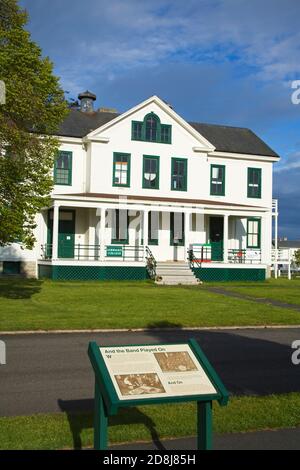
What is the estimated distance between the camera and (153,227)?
30547 millimetres

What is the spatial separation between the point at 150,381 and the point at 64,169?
25.9m

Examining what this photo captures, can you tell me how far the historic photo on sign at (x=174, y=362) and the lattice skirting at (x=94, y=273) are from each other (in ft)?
71.4

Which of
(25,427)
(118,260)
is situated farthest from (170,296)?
(25,427)

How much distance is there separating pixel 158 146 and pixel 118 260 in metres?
7.41

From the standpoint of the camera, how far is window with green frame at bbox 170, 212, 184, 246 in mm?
30803

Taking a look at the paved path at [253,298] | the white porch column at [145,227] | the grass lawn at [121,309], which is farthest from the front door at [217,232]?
the grass lawn at [121,309]

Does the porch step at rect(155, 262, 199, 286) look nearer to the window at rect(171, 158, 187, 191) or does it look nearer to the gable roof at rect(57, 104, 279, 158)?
the window at rect(171, 158, 187, 191)

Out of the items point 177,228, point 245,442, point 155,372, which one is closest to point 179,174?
point 177,228

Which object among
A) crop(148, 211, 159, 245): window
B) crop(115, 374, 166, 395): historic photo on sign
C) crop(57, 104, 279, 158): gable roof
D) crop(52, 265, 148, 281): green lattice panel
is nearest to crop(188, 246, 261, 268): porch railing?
crop(148, 211, 159, 245): window

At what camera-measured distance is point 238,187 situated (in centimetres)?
3325

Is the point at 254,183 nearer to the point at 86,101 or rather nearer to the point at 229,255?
the point at 229,255

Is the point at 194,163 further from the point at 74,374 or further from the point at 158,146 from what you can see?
the point at 74,374

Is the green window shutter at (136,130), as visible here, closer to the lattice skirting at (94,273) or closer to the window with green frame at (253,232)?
the lattice skirting at (94,273)

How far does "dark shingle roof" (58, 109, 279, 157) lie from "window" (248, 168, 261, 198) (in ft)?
3.62
